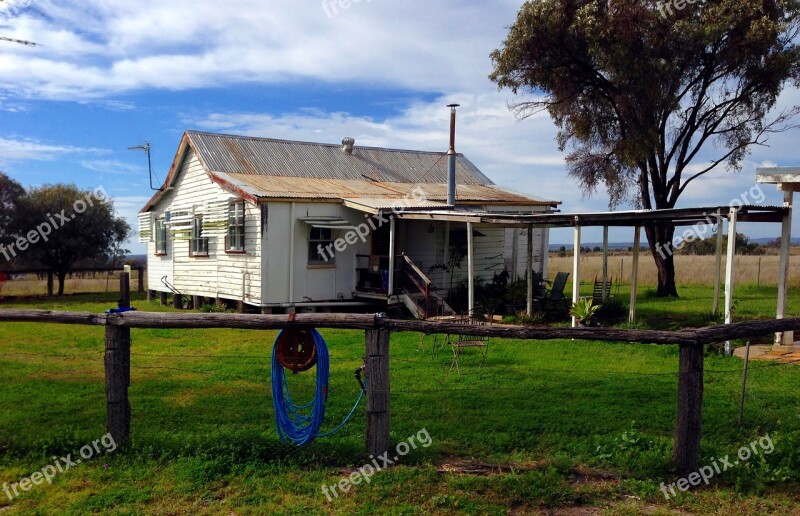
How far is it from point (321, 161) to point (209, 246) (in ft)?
15.9

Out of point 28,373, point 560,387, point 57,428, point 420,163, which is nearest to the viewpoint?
point 57,428

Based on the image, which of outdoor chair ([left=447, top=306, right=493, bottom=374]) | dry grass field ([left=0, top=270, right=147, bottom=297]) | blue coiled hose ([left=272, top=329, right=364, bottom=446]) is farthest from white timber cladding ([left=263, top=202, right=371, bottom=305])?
dry grass field ([left=0, top=270, right=147, bottom=297])

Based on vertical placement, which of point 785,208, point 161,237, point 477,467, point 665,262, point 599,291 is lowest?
point 477,467

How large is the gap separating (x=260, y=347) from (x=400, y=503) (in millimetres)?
8035

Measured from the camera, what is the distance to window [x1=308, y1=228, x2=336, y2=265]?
1748 centimetres

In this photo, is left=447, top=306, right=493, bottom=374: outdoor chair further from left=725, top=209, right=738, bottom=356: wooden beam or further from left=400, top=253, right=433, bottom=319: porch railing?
left=725, top=209, right=738, bottom=356: wooden beam

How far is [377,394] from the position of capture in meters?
6.03

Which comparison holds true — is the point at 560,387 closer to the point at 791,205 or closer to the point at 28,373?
the point at 791,205

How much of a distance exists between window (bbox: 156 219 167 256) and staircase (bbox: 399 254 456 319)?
30.4ft

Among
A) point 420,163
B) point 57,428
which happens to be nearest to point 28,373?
point 57,428

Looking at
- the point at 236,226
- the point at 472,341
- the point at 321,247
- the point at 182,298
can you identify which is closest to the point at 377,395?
the point at 472,341

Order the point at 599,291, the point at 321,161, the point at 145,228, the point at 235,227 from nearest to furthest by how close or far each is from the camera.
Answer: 1. the point at 235,227
2. the point at 599,291
3. the point at 321,161
4. the point at 145,228

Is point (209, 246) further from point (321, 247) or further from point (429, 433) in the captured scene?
point (429, 433)

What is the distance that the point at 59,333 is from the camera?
49.4 feet
